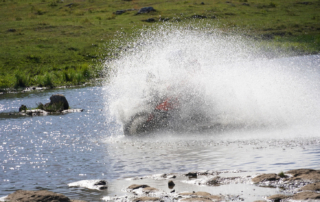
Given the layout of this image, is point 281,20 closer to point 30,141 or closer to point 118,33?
point 118,33

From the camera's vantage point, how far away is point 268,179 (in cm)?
1061

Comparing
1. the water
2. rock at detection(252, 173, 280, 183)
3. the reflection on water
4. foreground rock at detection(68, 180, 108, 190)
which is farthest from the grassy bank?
rock at detection(252, 173, 280, 183)

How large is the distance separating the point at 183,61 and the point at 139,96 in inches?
Answer: 115

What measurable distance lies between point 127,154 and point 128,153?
16 cm

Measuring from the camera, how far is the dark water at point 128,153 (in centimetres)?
1261

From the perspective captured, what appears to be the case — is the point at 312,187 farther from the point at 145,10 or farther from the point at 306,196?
the point at 145,10

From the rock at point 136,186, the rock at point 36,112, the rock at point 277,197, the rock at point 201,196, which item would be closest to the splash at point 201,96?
the rock at point 36,112

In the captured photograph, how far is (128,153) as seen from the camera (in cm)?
1570

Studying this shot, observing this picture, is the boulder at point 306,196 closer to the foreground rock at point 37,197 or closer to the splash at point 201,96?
the foreground rock at point 37,197

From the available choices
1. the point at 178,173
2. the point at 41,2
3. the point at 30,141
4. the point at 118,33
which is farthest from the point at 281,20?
the point at 178,173

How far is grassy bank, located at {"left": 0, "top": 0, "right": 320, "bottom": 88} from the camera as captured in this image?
177 feet

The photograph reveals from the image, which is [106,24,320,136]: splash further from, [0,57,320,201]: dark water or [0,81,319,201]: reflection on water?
[0,81,319,201]: reflection on water

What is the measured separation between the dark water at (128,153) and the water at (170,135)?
3cm

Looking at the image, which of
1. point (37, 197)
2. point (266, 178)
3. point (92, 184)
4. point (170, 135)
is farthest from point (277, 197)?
point (170, 135)
